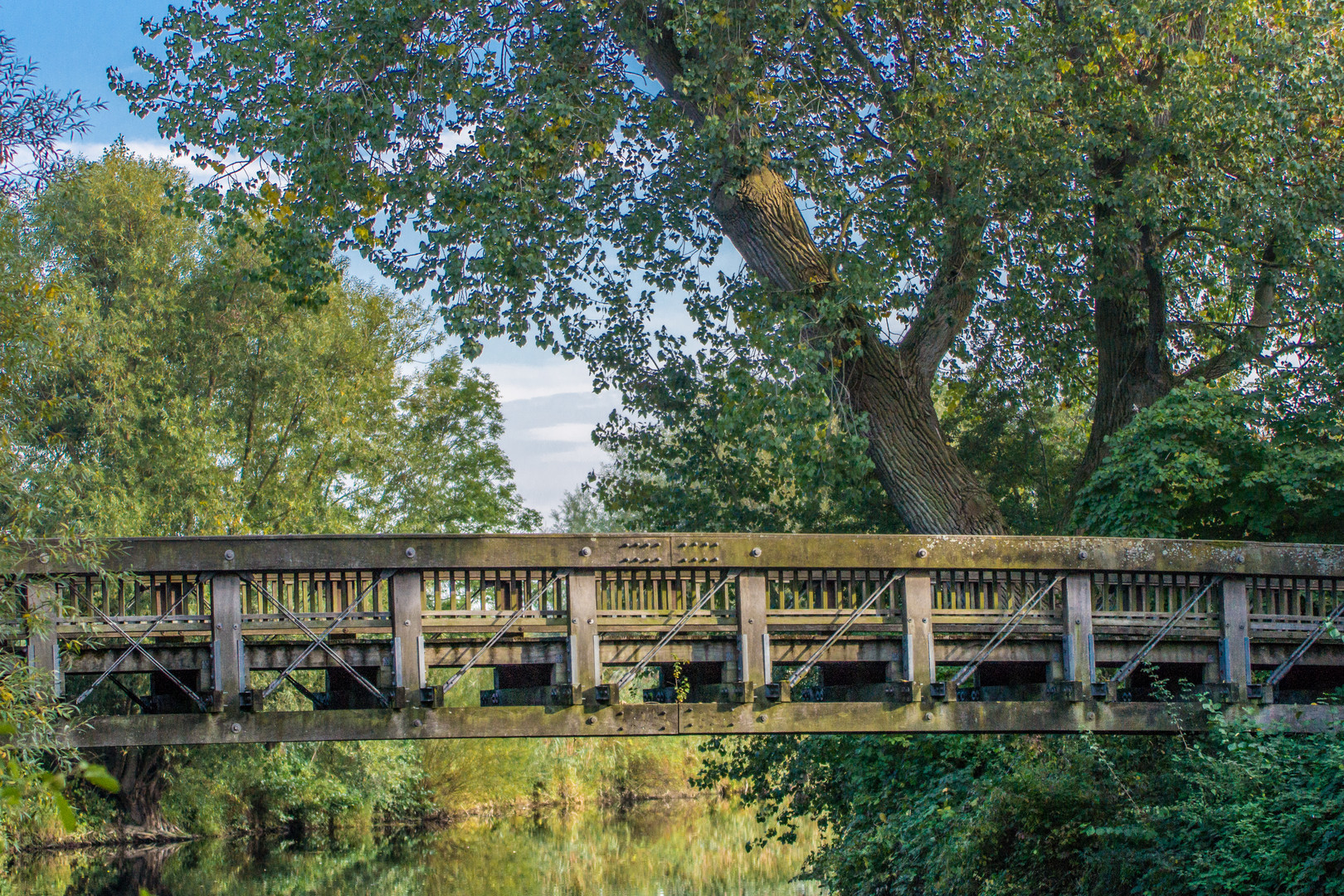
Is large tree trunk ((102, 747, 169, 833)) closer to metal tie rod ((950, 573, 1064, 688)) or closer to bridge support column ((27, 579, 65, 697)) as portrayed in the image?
bridge support column ((27, 579, 65, 697))

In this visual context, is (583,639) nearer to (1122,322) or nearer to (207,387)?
(1122,322)

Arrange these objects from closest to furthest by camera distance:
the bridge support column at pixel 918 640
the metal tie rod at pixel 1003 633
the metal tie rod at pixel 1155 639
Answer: the bridge support column at pixel 918 640 → the metal tie rod at pixel 1003 633 → the metal tie rod at pixel 1155 639

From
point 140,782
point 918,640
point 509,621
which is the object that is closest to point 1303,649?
point 918,640

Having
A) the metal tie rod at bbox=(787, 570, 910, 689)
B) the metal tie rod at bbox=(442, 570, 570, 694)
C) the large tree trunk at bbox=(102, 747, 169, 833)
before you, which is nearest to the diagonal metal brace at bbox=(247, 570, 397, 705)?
the metal tie rod at bbox=(442, 570, 570, 694)

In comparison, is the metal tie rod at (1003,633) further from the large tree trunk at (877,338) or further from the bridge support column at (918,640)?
the large tree trunk at (877,338)

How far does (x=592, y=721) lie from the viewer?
10.4 meters

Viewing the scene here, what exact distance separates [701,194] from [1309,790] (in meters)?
11.9

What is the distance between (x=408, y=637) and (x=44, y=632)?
2464 mm

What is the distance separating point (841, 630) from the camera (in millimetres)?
10805

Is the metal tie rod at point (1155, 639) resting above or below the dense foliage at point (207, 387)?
below

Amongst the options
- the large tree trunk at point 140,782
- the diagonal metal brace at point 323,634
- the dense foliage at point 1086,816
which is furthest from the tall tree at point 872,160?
the large tree trunk at point 140,782

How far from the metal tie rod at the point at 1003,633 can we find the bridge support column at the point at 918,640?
25 cm

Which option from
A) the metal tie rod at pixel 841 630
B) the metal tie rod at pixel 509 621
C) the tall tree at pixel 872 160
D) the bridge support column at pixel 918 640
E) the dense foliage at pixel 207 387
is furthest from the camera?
the dense foliage at pixel 207 387

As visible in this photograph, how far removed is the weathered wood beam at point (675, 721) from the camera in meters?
10.0
